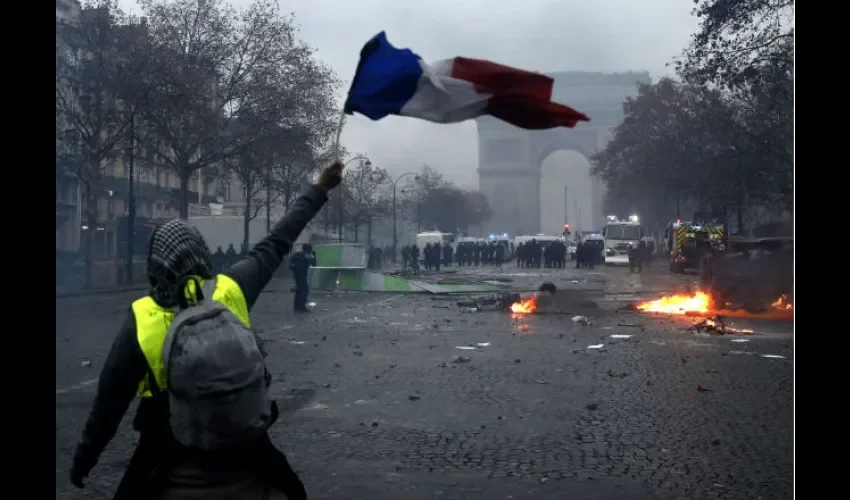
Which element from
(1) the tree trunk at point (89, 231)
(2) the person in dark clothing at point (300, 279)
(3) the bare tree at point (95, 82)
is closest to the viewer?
(2) the person in dark clothing at point (300, 279)

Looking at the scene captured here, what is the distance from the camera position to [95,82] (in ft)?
114

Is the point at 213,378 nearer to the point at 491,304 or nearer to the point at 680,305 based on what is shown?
the point at 491,304

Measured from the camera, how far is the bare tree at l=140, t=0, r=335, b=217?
3909cm

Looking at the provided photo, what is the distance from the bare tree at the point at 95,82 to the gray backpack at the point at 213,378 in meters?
33.0

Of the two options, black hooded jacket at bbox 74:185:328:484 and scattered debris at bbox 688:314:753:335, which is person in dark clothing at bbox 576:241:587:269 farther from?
black hooded jacket at bbox 74:185:328:484

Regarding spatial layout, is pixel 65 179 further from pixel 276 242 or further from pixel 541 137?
pixel 541 137

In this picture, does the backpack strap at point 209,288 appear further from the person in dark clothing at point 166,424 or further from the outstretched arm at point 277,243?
the outstretched arm at point 277,243

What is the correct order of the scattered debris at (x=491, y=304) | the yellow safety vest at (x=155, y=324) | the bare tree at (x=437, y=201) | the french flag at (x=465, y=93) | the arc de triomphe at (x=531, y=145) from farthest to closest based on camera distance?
the arc de triomphe at (x=531, y=145)
the bare tree at (x=437, y=201)
the scattered debris at (x=491, y=304)
the french flag at (x=465, y=93)
the yellow safety vest at (x=155, y=324)

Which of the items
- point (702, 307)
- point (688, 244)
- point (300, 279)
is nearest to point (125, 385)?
point (300, 279)

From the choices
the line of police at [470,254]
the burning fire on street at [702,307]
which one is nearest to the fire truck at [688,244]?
the burning fire on street at [702,307]

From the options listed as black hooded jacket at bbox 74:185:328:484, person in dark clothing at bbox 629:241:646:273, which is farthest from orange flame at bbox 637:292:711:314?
person in dark clothing at bbox 629:241:646:273

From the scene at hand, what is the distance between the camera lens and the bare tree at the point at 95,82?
3403cm
